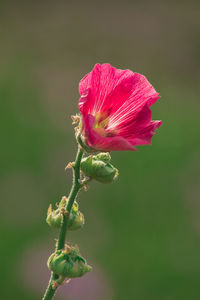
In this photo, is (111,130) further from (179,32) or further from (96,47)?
(179,32)

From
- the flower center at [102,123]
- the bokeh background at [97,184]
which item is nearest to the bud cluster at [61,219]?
the flower center at [102,123]

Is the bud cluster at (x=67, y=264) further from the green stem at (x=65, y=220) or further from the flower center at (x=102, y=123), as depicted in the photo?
the flower center at (x=102, y=123)

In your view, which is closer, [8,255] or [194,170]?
[8,255]

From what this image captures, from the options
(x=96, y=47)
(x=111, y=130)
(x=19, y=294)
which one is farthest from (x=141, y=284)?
(x=96, y=47)

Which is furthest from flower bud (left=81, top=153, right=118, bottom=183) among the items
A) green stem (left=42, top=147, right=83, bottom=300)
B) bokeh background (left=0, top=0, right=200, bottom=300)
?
bokeh background (left=0, top=0, right=200, bottom=300)

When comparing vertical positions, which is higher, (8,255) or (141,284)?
(8,255)

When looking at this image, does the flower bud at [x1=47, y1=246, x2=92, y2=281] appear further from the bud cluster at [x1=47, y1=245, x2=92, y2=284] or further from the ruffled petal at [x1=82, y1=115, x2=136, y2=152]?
the ruffled petal at [x1=82, y1=115, x2=136, y2=152]
